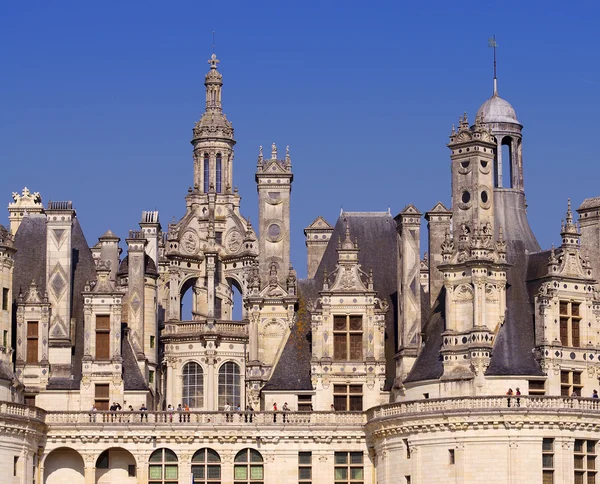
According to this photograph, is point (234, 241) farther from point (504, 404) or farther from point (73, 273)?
point (504, 404)

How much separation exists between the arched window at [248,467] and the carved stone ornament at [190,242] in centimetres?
1686

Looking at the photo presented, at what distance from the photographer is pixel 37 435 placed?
93.7 meters

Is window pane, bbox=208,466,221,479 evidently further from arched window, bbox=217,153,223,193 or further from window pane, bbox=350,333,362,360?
arched window, bbox=217,153,223,193

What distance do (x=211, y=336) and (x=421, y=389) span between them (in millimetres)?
12009

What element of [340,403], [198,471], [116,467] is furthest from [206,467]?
[340,403]

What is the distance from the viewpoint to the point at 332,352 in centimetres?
9662

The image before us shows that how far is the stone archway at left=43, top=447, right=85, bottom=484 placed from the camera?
95188 millimetres

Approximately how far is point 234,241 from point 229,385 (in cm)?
1341

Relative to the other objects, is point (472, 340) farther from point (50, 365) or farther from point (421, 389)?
point (50, 365)

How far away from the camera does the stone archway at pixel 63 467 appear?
312 ft

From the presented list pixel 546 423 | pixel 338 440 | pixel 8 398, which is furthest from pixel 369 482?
pixel 8 398

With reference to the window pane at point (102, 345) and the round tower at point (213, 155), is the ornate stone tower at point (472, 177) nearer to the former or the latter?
Result: the window pane at point (102, 345)

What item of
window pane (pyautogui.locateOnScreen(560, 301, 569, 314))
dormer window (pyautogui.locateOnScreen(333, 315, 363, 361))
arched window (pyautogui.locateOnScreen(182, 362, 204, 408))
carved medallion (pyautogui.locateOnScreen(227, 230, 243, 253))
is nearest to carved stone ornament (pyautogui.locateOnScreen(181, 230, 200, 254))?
carved medallion (pyautogui.locateOnScreen(227, 230, 243, 253))

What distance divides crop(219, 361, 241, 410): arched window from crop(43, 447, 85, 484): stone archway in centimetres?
794
